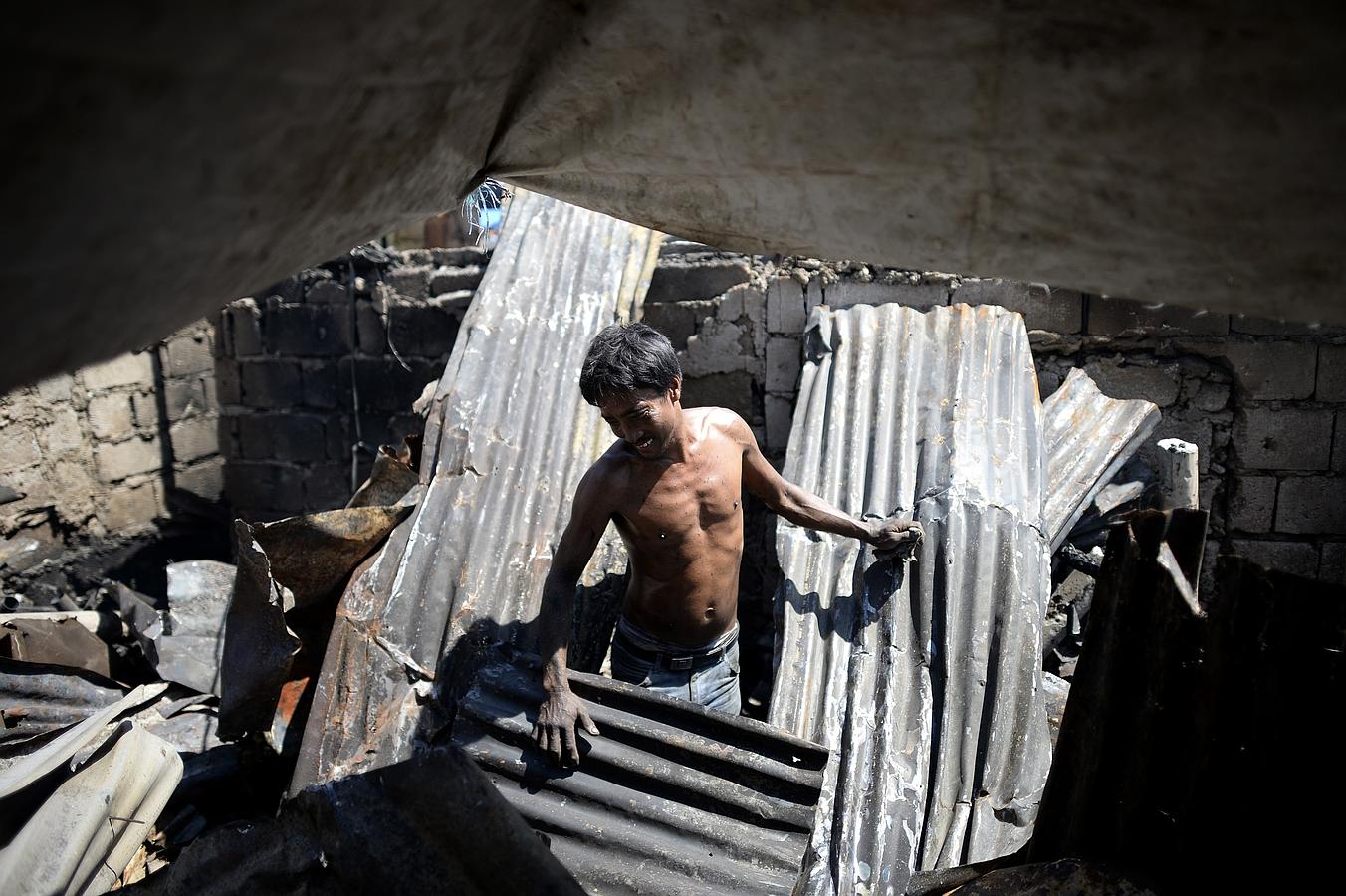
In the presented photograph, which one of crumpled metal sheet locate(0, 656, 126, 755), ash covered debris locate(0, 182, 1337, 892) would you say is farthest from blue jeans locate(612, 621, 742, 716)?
crumpled metal sheet locate(0, 656, 126, 755)

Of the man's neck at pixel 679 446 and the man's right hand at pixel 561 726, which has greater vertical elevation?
the man's neck at pixel 679 446

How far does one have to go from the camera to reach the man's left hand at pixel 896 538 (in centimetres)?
347

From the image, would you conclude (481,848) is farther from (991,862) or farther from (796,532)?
(796,532)

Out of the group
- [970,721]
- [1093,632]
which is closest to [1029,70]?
[1093,632]

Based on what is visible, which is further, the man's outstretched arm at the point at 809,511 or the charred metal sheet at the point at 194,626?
the charred metal sheet at the point at 194,626

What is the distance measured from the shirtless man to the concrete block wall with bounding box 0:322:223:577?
3.96 metres

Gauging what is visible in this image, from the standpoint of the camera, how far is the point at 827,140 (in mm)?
1147

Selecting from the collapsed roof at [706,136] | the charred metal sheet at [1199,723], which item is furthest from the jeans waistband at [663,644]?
the collapsed roof at [706,136]

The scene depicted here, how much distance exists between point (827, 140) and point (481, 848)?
4.00ft

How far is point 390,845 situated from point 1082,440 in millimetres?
3717

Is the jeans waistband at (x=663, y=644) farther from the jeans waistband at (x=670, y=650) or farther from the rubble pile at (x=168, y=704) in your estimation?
the rubble pile at (x=168, y=704)

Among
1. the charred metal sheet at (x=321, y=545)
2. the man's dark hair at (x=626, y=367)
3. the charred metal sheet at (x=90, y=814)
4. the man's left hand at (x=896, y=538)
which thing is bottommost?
the charred metal sheet at (x=90, y=814)

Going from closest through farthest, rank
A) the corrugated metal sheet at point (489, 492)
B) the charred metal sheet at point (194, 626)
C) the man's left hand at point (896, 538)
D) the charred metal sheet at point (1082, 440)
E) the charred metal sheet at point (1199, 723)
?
the charred metal sheet at point (1199, 723) < the corrugated metal sheet at point (489, 492) < the man's left hand at point (896, 538) < the charred metal sheet at point (1082, 440) < the charred metal sheet at point (194, 626)

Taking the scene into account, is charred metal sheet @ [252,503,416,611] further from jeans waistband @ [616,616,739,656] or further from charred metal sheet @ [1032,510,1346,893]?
charred metal sheet @ [1032,510,1346,893]
